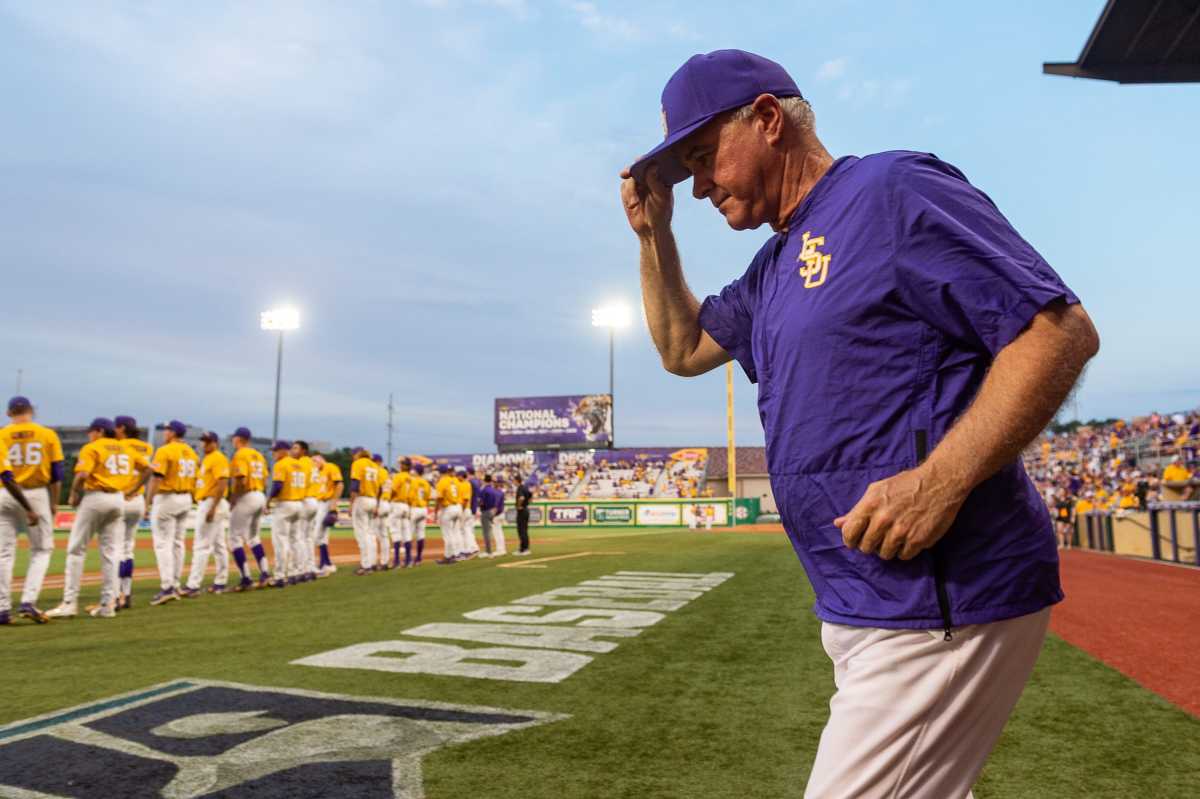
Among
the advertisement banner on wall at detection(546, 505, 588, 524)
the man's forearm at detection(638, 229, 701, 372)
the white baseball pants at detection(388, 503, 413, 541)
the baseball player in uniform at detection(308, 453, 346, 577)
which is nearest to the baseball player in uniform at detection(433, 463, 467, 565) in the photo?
the white baseball pants at detection(388, 503, 413, 541)

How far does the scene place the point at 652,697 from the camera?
15.1ft

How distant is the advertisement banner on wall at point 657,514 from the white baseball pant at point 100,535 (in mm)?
34082

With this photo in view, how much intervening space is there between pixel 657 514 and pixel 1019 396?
134ft

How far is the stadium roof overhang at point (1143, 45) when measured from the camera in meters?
13.7

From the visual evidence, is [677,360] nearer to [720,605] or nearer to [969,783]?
[969,783]

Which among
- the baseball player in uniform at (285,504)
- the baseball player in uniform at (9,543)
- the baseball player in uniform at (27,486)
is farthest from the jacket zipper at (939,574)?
the baseball player in uniform at (285,504)

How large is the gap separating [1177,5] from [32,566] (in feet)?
61.4

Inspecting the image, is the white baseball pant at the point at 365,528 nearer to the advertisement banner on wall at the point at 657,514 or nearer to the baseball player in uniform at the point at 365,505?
the baseball player in uniform at the point at 365,505

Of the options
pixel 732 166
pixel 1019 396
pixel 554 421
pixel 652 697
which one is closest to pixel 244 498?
pixel 652 697

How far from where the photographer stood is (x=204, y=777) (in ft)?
10.3

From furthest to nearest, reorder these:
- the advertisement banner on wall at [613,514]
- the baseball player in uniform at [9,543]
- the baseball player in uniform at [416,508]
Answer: the advertisement banner on wall at [613,514] < the baseball player in uniform at [416,508] < the baseball player in uniform at [9,543]

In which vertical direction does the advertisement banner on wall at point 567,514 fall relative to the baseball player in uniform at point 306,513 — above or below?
below

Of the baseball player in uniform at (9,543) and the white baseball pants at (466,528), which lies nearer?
the baseball player in uniform at (9,543)

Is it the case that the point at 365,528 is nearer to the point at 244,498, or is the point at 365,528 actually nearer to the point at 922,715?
the point at 244,498
